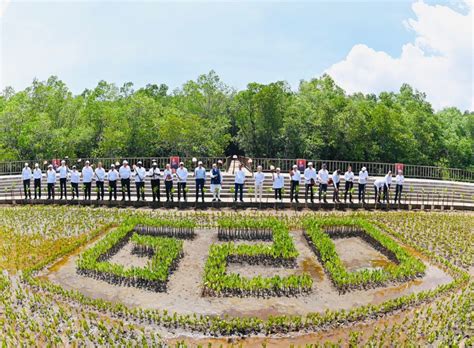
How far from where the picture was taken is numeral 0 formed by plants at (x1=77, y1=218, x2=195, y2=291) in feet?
34.5

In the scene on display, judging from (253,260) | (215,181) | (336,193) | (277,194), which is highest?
(215,181)

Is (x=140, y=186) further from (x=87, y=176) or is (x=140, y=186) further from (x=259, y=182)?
(x=259, y=182)

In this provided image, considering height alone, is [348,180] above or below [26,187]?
above

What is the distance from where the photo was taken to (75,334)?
7836 mm

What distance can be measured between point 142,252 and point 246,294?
4.56 m

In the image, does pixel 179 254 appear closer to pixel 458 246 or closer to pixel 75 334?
pixel 75 334

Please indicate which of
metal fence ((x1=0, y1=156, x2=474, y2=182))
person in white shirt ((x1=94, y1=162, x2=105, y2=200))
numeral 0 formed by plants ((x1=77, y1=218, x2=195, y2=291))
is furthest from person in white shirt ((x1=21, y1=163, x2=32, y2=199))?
numeral 0 formed by plants ((x1=77, y1=218, x2=195, y2=291))

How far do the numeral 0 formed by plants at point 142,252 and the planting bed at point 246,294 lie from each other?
0.18 feet

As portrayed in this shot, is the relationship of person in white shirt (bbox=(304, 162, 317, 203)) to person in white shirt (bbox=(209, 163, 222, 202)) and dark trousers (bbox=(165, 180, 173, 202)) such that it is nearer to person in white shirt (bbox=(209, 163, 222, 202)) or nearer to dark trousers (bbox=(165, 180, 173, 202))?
person in white shirt (bbox=(209, 163, 222, 202))

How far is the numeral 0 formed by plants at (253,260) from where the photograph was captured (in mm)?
10031

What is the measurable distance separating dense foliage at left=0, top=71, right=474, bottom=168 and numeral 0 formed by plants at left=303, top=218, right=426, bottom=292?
63.9ft

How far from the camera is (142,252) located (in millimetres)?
12992

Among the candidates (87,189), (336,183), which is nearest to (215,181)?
(336,183)

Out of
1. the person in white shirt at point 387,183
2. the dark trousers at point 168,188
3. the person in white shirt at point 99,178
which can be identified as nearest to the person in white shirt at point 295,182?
the person in white shirt at point 387,183
